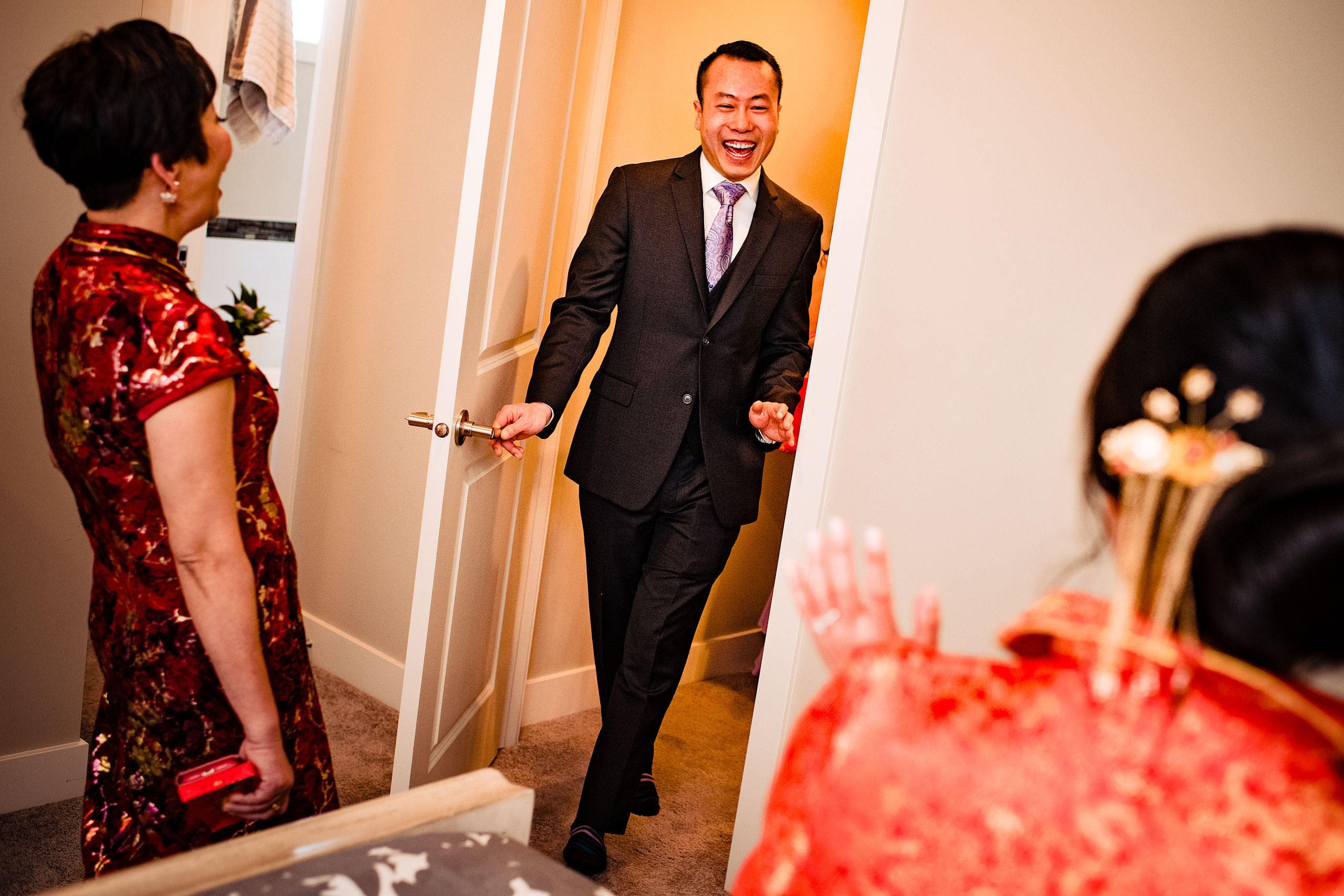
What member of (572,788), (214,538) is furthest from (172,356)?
(572,788)

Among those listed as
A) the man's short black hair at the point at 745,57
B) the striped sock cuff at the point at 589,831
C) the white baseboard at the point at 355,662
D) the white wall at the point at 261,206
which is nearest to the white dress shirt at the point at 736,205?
the man's short black hair at the point at 745,57

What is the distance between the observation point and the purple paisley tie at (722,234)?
2.29m

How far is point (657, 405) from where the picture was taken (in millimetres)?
2236

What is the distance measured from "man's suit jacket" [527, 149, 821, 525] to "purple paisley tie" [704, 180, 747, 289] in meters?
0.04

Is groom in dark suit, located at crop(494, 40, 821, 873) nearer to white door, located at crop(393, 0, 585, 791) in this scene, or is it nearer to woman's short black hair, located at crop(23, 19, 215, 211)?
white door, located at crop(393, 0, 585, 791)

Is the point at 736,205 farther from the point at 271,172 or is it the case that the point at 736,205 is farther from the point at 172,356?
the point at 271,172

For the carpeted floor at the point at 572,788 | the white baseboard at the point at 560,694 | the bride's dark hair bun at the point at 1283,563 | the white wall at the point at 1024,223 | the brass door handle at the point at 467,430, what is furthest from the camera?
the white baseboard at the point at 560,694

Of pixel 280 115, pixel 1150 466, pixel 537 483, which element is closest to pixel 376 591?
pixel 537 483

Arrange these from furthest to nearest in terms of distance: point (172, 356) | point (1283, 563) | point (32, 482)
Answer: point (32, 482) < point (172, 356) < point (1283, 563)

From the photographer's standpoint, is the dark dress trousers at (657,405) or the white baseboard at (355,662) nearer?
the dark dress trousers at (657,405)

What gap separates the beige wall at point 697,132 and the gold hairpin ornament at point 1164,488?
202cm

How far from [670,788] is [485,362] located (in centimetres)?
132

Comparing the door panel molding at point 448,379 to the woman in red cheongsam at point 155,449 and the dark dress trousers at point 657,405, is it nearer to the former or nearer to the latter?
the dark dress trousers at point 657,405

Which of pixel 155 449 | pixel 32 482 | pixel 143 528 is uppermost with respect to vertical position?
pixel 155 449
